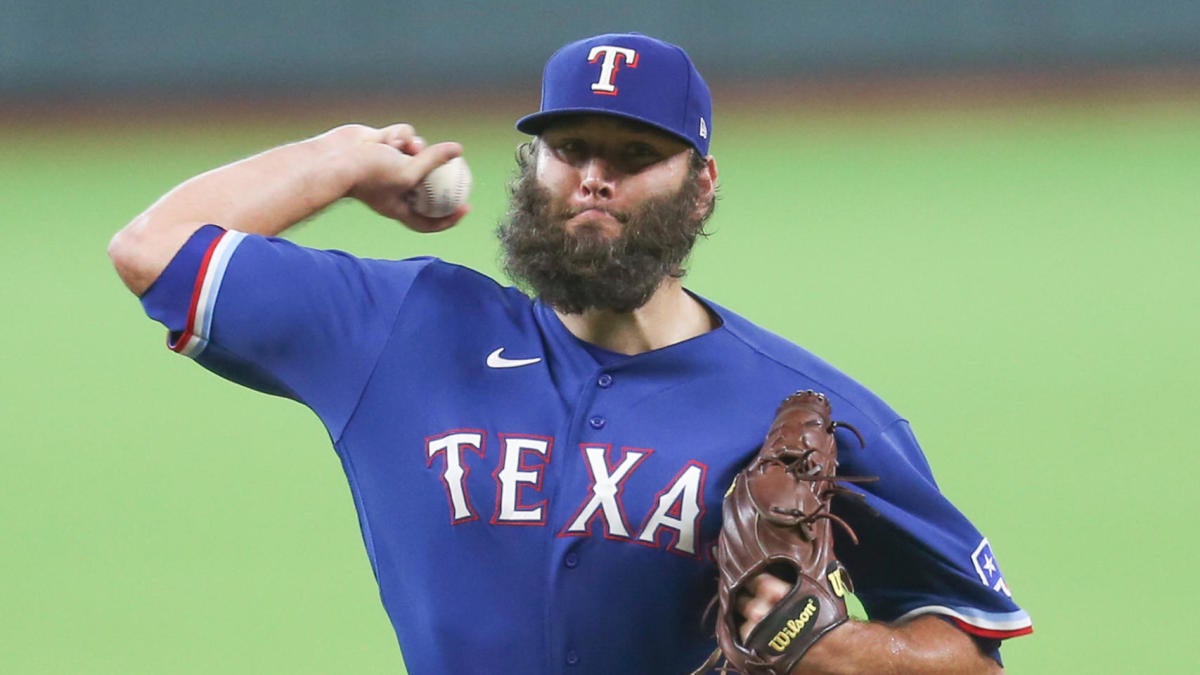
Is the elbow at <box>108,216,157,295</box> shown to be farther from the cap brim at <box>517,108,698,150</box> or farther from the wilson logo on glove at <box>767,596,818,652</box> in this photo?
the wilson logo on glove at <box>767,596,818,652</box>

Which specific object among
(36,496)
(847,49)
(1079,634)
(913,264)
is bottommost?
(36,496)

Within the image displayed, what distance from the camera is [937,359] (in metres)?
9.91

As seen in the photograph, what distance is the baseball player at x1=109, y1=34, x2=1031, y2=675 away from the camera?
325cm

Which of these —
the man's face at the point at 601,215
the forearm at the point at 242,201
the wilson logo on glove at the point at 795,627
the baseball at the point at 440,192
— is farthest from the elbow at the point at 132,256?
the wilson logo on glove at the point at 795,627

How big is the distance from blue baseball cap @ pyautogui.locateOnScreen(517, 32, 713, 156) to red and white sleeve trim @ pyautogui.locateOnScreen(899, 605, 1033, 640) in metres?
1.01

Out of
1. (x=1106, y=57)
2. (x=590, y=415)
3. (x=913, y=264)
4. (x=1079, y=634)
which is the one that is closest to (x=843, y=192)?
(x=913, y=264)

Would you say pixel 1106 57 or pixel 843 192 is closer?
pixel 843 192

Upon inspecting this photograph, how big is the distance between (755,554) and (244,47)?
46.0 ft

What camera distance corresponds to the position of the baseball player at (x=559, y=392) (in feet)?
10.7

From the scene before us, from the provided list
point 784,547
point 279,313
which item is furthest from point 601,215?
point 784,547

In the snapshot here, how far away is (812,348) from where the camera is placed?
9.78m

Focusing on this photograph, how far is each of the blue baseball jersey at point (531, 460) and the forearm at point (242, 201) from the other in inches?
2.1

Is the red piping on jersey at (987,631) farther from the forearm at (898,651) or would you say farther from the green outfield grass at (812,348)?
the green outfield grass at (812,348)

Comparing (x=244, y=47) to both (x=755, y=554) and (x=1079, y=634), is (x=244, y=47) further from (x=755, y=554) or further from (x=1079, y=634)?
(x=755, y=554)
